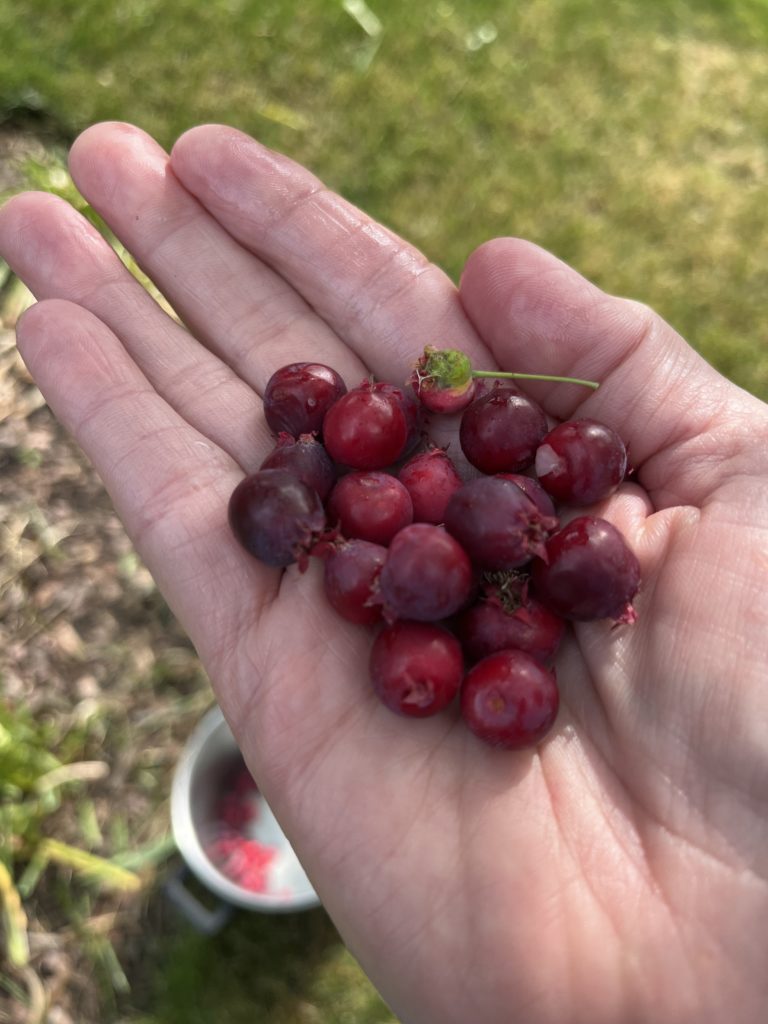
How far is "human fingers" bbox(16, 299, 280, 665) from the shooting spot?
9.33ft

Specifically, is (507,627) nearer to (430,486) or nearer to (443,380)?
(430,486)

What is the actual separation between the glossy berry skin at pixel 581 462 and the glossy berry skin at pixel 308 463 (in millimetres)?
673

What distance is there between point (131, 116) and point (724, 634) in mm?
→ 4781

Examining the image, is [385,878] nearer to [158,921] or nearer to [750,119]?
[158,921]

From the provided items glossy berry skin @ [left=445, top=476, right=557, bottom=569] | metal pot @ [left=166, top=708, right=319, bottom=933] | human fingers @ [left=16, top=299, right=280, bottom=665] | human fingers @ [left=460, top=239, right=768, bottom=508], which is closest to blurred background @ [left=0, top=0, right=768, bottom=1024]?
metal pot @ [left=166, top=708, right=319, bottom=933]

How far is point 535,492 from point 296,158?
3.71 meters

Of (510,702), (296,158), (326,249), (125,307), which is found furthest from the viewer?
(296,158)

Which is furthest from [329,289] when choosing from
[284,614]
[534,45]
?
[534,45]

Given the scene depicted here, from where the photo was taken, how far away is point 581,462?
2891 millimetres

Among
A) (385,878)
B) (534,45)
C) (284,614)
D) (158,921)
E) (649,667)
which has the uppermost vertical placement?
(534,45)

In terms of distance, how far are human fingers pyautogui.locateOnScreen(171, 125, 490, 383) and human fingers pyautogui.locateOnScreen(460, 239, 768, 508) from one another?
0.95 feet

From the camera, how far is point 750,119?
634cm

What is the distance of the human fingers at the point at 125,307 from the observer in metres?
3.33

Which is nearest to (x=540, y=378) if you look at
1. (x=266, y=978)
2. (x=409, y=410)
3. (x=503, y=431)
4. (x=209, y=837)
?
(x=503, y=431)
